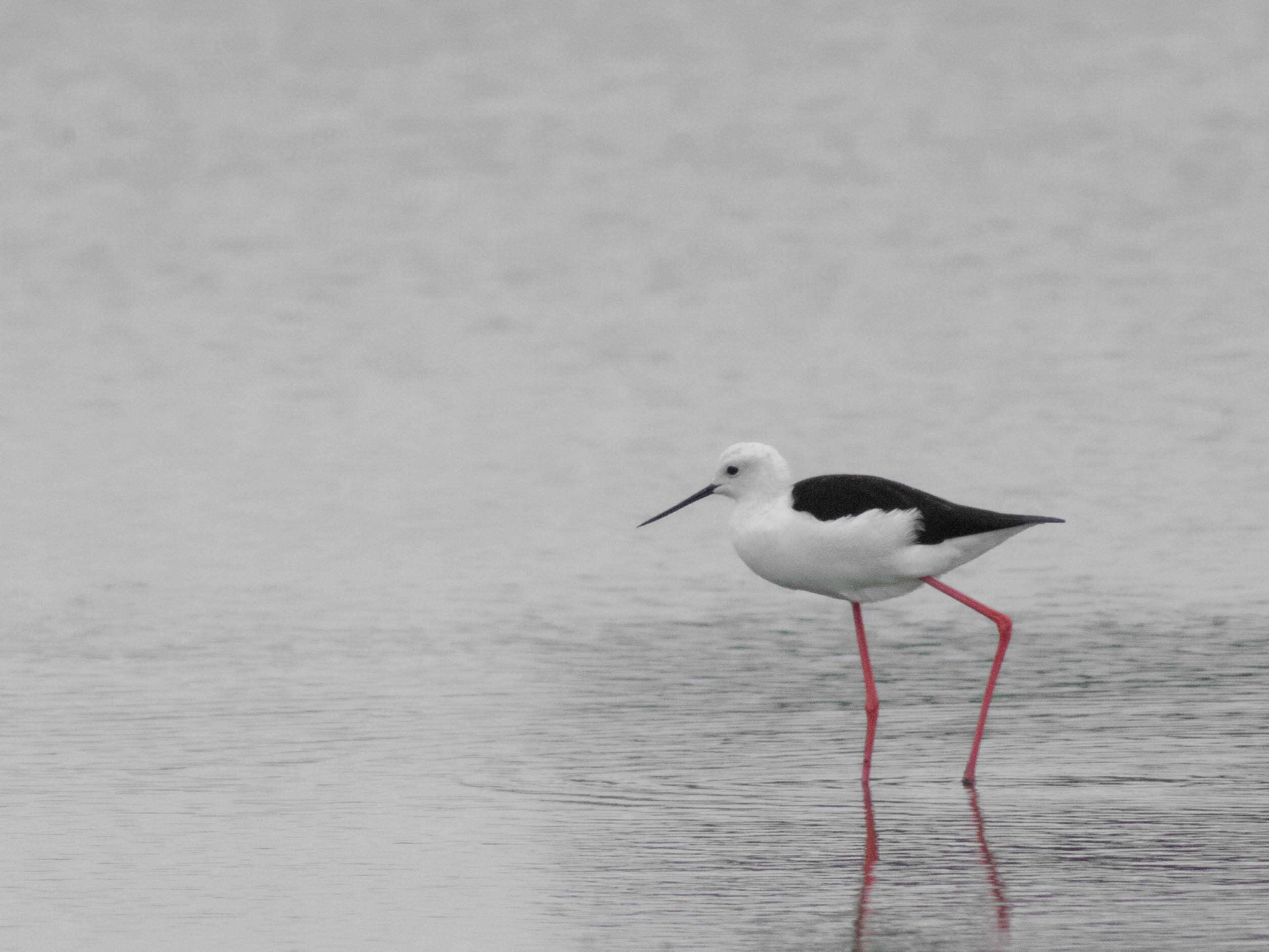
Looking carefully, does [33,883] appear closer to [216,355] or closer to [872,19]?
[216,355]

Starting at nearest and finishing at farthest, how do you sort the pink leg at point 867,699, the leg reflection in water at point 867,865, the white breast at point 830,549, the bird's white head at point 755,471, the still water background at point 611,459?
the leg reflection in water at point 867,865
the still water background at point 611,459
the pink leg at point 867,699
the white breast at point 830,549
the bird's white head at point 755,471

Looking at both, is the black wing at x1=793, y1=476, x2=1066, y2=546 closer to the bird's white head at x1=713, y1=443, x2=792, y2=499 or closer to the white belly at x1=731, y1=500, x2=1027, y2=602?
the white belly at x1=731, y1=500, x2=1027, y2=602

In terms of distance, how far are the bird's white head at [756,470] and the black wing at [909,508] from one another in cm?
25

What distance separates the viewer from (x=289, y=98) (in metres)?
20.4

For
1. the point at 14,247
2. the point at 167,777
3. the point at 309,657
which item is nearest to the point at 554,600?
the point at 309,657

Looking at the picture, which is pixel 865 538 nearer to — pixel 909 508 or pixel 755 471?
pixel 909 508

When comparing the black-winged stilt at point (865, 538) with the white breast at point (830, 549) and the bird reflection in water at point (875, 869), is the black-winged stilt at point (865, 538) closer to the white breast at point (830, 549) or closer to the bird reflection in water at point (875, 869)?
the white breast at point (830, 549)

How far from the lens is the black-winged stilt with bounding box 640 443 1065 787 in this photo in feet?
24.3

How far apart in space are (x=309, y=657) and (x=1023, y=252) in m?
8.44

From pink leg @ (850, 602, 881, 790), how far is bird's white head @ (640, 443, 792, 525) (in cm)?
43

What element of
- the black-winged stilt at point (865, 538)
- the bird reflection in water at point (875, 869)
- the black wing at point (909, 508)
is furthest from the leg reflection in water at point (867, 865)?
the black wing at point (909, 508)

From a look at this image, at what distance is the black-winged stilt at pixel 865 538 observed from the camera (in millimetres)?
7395

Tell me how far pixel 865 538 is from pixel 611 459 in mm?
4607

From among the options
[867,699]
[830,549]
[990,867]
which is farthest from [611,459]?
[990,867]
